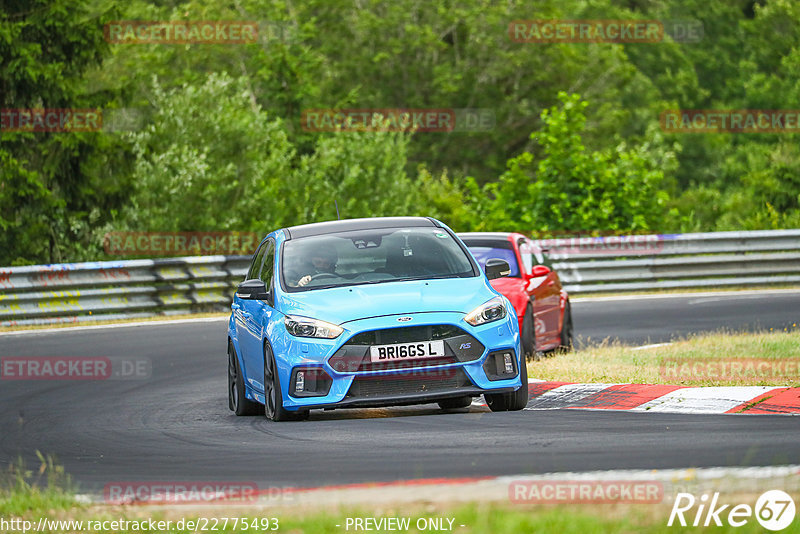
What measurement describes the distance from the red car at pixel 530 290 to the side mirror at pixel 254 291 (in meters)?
4.19

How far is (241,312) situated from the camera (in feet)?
39.8

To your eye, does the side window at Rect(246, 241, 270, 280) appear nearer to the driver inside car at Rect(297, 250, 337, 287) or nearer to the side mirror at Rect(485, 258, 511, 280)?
the driver inside car at Rect(297, 250, 337, 287)

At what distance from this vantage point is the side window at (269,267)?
11.5 m

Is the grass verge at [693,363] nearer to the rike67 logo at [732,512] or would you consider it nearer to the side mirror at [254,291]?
the side mirror at [254,291]

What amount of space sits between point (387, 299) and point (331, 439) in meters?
1.43

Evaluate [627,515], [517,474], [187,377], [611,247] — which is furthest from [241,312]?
[611,247]

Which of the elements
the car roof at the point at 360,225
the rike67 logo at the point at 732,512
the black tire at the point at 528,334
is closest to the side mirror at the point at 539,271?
the black tire at the point at 528,334

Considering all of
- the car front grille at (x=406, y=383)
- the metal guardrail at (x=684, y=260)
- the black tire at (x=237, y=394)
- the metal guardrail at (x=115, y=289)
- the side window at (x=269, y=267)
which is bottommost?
the metal guardrail at (x=684, y=260)

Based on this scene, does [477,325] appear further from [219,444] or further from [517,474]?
[517,474]

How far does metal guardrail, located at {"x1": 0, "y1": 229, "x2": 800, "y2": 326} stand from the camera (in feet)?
74.1

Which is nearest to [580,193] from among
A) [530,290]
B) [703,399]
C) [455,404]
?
[530,290]

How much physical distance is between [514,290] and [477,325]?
16.1 ft

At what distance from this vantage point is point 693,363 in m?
13.4

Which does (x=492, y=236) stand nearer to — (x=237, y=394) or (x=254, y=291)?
(x=237, y=394)
